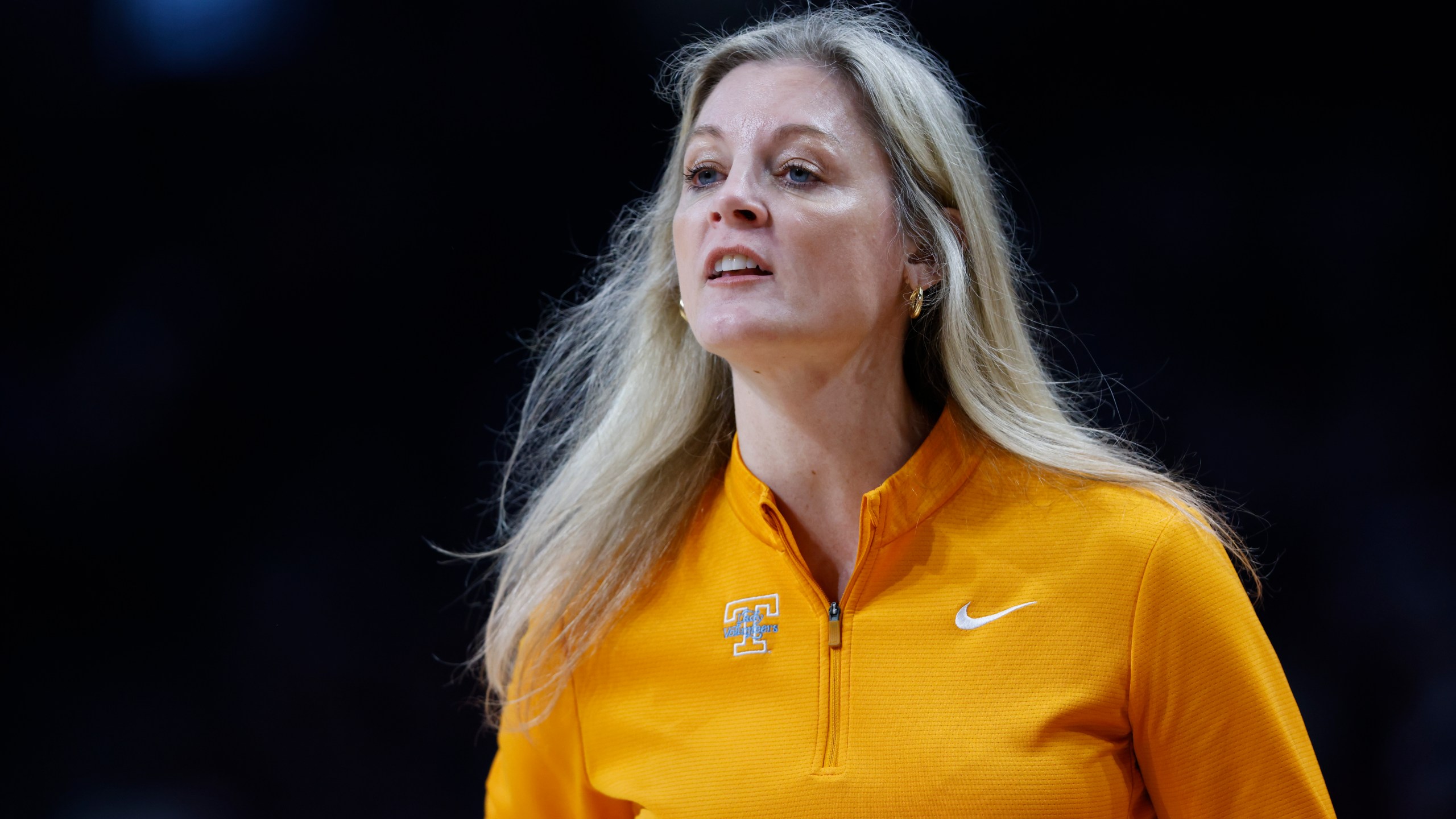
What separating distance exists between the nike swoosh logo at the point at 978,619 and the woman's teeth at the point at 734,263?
520 mm

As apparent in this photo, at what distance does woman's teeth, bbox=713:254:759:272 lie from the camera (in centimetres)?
156

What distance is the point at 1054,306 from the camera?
Result: 2336 mm

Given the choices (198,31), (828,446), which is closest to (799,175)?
(828,446)

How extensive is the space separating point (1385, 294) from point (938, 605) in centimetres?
123

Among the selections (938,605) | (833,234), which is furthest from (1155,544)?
(833,234)

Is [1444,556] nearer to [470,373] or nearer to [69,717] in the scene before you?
[470,373]

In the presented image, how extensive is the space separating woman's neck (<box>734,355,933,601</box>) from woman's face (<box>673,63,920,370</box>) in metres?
0.04

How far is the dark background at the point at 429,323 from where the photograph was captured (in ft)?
7.15

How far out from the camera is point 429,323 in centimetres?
238

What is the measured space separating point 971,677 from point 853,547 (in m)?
0.25

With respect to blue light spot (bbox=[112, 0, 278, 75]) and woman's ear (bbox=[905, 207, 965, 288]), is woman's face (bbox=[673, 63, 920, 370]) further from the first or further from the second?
blue light spot (bbox=[112, 0, 278, 75])

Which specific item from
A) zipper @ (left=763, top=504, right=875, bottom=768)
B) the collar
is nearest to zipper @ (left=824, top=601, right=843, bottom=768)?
zipper @ (left=763, top=504, right=875, bottom=768)

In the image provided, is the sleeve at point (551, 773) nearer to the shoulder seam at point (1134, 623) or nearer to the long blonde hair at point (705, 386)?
the long blonde hair at point (705, 386)

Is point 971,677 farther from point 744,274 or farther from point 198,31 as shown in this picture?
point 198,31
